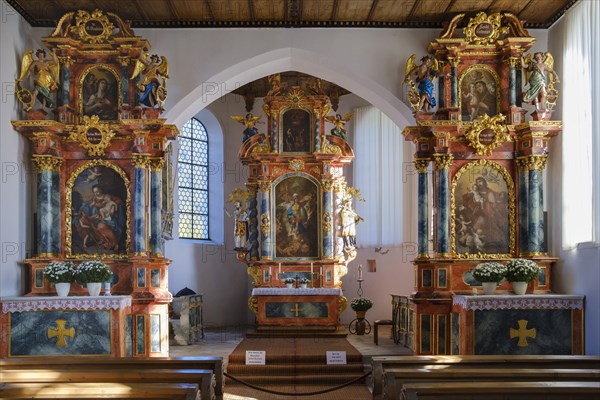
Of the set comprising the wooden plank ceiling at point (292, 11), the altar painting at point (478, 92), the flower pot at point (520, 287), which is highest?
the wooden plank ceiling at point (292, 11)

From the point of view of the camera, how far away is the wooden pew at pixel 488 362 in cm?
724

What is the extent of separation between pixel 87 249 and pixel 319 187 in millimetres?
6764

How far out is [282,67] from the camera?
1352 centimetres

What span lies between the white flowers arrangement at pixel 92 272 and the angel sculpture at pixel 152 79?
2759 mm

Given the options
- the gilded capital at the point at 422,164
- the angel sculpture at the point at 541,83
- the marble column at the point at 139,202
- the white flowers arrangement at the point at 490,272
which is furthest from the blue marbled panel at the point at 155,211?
the angel sculpture at the point at 541,83

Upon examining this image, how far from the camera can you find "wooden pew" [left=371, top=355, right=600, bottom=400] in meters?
7.24

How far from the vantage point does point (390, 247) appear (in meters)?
19.4

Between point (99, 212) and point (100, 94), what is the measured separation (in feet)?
6.44

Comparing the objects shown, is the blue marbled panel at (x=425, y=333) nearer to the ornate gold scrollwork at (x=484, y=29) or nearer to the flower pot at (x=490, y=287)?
the flower pot at (x=490, y=287)

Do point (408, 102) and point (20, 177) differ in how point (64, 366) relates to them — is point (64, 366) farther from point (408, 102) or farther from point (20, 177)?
point (408, 102)

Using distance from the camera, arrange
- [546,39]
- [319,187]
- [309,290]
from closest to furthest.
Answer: [546,39], [309,290], [319,187]

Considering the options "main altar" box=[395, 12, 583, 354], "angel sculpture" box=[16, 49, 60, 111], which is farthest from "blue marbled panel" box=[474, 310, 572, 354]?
"angel sculpture" box=[16, 49, 60, 111]

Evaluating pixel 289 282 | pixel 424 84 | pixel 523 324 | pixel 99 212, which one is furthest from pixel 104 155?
pixel 523 324

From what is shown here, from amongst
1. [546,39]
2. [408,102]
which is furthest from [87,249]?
[546,39]
